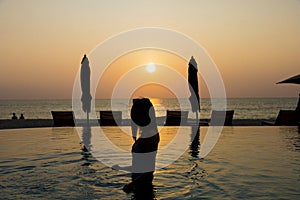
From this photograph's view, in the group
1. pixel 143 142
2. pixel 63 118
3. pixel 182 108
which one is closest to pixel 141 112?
pixel 143 142

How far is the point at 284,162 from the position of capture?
385 inches

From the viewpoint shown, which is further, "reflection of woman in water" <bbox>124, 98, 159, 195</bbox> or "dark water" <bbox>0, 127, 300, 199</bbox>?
"dark water" <bbox>0, 127, 300, 199</bbox>

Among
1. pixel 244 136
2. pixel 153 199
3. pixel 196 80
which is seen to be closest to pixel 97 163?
pixel 153 199

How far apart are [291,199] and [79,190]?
4045 mm

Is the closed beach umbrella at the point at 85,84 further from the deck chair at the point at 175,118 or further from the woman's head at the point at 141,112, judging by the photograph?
the woman's head at the point at 141,112

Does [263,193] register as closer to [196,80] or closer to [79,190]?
[79,190]

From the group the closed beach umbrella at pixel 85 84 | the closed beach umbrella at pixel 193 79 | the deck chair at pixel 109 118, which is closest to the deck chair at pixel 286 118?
the closed beach umbrella at pixel 193 79

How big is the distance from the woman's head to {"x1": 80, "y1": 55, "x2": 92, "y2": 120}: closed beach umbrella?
14161 mm

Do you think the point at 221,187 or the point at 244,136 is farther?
the point at 244,136

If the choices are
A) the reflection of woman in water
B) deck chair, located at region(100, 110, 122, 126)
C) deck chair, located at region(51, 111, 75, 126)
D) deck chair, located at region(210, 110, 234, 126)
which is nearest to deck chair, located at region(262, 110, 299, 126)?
deck chair, located at region(210, 110, 234, 126)

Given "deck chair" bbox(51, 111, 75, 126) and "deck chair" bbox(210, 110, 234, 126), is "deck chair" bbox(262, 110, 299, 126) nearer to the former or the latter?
"deck chair" bbox(210, 110, 234, 126)

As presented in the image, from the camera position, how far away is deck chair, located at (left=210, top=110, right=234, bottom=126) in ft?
65.0

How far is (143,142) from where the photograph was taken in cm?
509

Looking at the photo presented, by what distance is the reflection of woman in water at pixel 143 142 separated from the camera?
484cm
